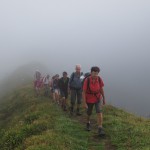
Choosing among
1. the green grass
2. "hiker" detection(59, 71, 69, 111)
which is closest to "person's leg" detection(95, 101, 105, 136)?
the green grass

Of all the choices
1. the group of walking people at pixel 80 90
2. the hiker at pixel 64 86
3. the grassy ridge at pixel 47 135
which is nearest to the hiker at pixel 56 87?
the group of walking people at pixel 80 90

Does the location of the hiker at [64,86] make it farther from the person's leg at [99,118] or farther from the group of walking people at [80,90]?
the person's leg at [99,118]

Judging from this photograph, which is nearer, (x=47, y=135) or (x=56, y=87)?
(x=47, y=135)

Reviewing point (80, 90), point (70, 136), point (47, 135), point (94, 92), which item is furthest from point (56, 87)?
point (47, 135)

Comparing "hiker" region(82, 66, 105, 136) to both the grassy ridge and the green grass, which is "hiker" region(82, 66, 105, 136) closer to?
the green grass

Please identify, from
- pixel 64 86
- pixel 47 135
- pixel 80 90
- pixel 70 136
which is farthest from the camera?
pixel 64 86

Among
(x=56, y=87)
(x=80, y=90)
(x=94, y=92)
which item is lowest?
(x=56, y=87)

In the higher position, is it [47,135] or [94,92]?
[94,92]

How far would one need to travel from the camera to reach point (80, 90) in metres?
26.5

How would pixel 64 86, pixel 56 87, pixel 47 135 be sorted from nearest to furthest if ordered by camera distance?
pixel 47 135
pixel 64 86
pixel 56 87

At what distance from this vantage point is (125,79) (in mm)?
192500

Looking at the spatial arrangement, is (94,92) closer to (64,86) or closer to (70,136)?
(70,136)

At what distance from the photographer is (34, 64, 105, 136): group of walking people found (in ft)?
65.2

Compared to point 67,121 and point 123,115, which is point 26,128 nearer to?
point 67,121
